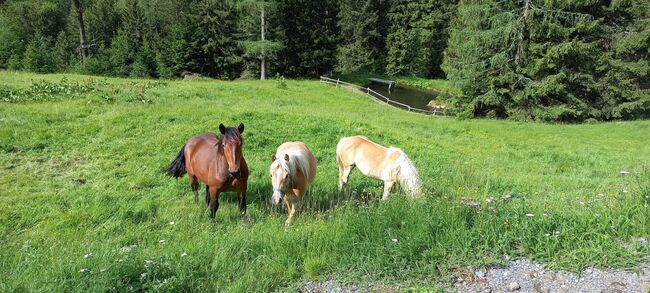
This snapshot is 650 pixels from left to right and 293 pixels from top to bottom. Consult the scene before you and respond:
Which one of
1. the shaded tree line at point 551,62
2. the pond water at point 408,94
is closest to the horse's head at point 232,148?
the shaded tree line at point 551,62

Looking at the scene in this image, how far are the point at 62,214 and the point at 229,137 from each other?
3410 millimetres

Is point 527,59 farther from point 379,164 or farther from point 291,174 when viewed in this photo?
point 291,174

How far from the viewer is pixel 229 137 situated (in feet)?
21.7

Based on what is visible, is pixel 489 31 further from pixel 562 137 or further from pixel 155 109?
pixel 155 109

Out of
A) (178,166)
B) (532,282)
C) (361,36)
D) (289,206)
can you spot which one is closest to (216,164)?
(289,206)

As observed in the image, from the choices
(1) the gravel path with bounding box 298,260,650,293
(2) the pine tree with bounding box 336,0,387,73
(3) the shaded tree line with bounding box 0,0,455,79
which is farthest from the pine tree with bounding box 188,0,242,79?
(1) the gravel path with bounding box 298,260,650,293

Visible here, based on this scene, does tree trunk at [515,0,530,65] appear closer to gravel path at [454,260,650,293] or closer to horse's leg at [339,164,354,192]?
horse's leg at [339,164,354,192]

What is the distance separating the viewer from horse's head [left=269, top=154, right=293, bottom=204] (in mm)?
6438

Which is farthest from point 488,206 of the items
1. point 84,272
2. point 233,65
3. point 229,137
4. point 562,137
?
point 233,65

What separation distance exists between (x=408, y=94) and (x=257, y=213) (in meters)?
48.2

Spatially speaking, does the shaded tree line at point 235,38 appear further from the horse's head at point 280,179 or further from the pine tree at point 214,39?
the horse's head at point 280,179

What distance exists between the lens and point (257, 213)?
7.53 m

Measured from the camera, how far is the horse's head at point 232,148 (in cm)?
651

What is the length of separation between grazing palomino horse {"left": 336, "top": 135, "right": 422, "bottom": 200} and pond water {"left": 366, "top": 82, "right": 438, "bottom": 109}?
3555cm
